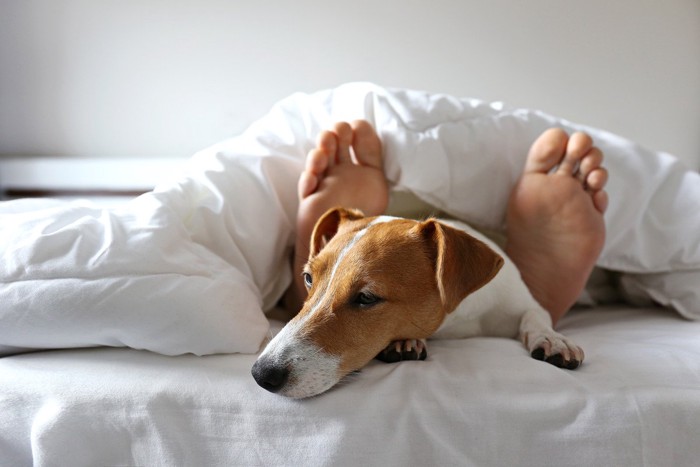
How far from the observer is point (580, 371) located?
1005 millimetres

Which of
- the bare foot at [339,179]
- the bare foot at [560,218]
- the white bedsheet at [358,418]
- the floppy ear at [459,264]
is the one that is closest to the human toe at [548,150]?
the bare foot at [560,218]

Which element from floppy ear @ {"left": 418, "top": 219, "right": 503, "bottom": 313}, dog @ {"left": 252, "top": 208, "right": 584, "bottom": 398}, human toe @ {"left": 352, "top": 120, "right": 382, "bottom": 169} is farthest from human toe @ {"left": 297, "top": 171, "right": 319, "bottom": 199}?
floppy ear @ {"left": 418, "top": 219, "right": 503, "bottom": 313}

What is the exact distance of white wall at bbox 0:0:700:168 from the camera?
210 centimetres

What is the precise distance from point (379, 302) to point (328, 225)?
26 cm

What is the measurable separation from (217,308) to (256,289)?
0.70 feet

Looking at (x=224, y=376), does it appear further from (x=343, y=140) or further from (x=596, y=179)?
(x=596, y=179)

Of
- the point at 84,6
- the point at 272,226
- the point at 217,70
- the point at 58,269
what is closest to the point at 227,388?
the point at 58,269

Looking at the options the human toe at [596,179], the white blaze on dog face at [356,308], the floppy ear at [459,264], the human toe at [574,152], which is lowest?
the white blaze on dog face at [356,308]

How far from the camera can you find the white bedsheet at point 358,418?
2.89 feet

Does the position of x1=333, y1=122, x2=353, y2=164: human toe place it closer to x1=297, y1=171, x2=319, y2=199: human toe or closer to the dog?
x1=297, y1=171, x2=319, y2=199: human toe

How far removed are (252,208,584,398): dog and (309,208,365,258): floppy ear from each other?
0.24 ft

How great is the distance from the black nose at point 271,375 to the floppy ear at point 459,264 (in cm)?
27

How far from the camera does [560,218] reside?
53.5 inches

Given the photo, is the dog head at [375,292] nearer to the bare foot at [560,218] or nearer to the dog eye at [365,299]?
the dog eye at [365,299]
